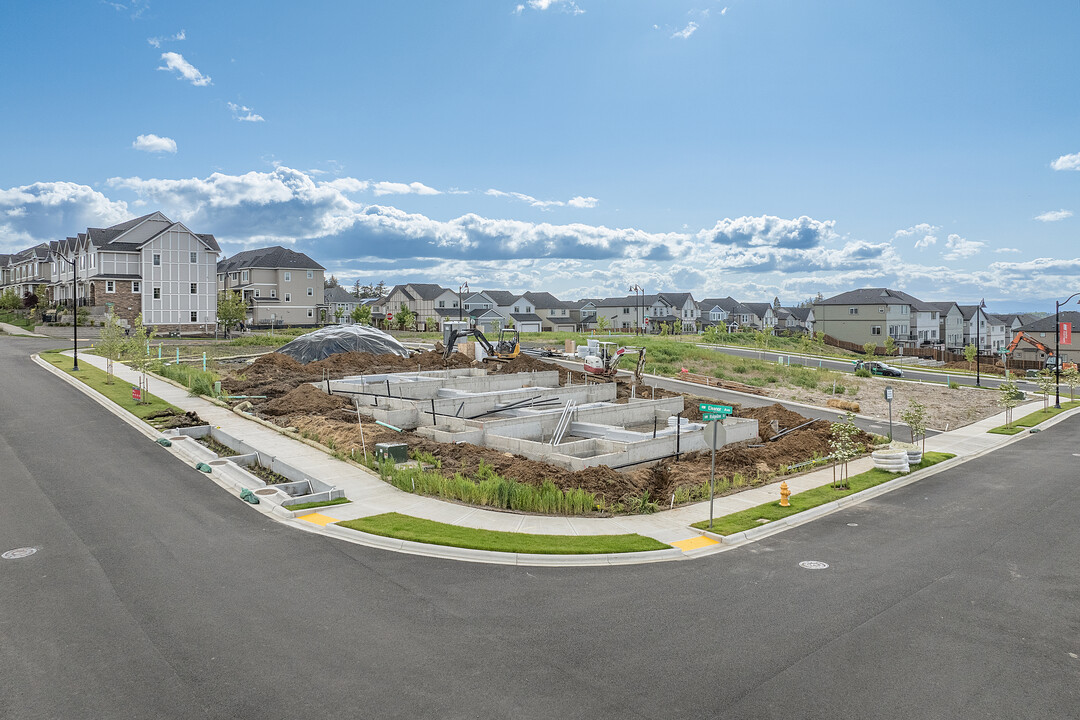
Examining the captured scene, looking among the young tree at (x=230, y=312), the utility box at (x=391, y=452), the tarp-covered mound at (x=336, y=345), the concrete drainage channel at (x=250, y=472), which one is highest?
the young tree at (x=230, y=312)

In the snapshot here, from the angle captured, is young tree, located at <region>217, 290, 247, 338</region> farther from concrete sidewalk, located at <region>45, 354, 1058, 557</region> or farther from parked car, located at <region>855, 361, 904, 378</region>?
parked car, located at <region>855, 361, 904, 378</region>

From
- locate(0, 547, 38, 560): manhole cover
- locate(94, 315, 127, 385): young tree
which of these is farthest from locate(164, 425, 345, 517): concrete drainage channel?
locate(94, 315, 127, 385): young tree

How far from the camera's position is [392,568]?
41.1ft

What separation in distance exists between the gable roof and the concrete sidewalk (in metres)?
65.9

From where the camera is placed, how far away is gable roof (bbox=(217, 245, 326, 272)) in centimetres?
8712

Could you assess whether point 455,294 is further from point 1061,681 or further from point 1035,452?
point 1061,681

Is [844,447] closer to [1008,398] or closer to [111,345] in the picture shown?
[1008,398]

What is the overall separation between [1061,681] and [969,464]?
59.3 feet

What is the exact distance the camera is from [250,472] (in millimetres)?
19719

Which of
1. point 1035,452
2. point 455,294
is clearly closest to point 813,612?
point 1035,452

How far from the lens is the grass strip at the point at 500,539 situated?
45.0ft

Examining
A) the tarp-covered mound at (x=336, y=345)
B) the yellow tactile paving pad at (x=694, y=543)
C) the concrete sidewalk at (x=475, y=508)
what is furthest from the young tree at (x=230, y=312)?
the yellow tactile paving pad at (x=694, y=543)

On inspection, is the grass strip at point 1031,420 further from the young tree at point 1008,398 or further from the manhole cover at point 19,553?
the manhole cover at point 19,553

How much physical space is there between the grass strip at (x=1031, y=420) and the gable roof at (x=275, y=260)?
7920 cm
